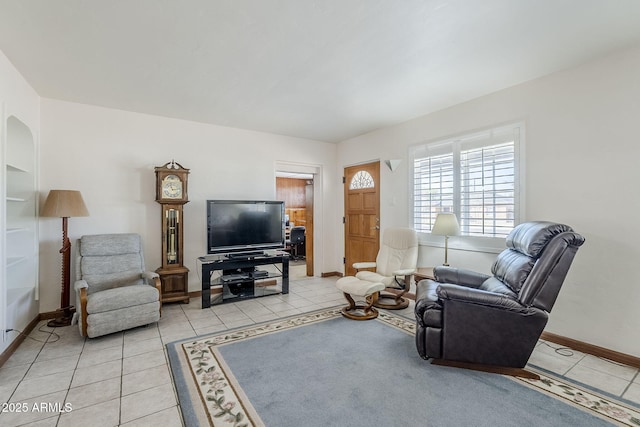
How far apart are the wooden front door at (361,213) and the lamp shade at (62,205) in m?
3.78

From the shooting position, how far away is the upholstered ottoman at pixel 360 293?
10.9ft

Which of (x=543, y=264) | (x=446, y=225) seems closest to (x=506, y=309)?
(x=543, y=264)

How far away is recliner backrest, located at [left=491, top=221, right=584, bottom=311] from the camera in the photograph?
2.13 meters

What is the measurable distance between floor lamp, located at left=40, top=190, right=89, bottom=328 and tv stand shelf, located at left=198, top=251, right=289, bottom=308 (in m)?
1.40

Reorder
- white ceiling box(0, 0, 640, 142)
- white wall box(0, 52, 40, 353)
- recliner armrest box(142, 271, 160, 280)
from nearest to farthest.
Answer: white ceiling box(0, 0, 640, 142)
white wall box(0, 52, 40, 353)
recliner armrest box(142, 271, 160, 280)

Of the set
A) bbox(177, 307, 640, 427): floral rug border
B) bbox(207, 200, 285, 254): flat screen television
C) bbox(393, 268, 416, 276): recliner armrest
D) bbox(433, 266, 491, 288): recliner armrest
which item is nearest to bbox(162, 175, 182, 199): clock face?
bbox(207, 200, 285, 254): flat screen television

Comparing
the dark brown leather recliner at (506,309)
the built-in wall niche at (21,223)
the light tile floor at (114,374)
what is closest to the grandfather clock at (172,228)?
the light tile floor at (114,374)

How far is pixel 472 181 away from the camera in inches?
138

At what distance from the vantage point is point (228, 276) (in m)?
4.29

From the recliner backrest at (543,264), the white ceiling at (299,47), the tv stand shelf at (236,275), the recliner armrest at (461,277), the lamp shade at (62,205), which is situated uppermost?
the white ceiling at (299,47)

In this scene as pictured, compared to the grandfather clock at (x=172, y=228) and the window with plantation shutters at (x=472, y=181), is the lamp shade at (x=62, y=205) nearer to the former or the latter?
the grandfather clock at (x=172, y=228)

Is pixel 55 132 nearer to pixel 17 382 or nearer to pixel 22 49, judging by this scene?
pixel 22 49

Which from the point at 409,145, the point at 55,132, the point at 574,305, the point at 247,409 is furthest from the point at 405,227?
the point at 55,132

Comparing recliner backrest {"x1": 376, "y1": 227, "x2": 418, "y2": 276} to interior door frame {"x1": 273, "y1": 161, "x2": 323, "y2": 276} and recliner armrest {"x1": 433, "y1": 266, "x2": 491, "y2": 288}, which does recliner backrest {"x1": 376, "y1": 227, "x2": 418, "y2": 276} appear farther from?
interior door frame {"x1": 273, "y1": 161, "x2": 323, "y2": 276}
